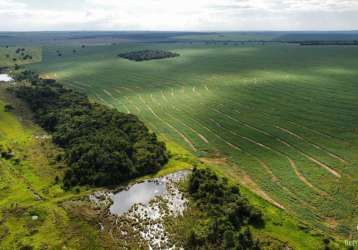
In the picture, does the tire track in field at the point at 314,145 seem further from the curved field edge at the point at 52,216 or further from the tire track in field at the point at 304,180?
the curved field edge at the point at 52,216

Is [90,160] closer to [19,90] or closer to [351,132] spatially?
[351,132]

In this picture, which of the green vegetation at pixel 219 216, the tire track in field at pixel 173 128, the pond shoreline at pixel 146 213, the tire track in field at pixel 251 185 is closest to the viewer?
the green vegetation at pixel 219 216

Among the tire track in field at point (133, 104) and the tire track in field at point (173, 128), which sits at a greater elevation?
the tire track in field at point (133, 104)

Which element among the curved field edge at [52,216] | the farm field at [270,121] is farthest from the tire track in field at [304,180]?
the curved field edge at [52,216]

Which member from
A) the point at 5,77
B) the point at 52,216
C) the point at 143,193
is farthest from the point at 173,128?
the point at 5,77

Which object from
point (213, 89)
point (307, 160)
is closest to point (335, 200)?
point (307, 160)

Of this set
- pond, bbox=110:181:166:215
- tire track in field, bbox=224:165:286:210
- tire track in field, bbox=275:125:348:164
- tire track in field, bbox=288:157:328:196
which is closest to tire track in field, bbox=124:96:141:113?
tire track in field, bbox=275:125:348:164
